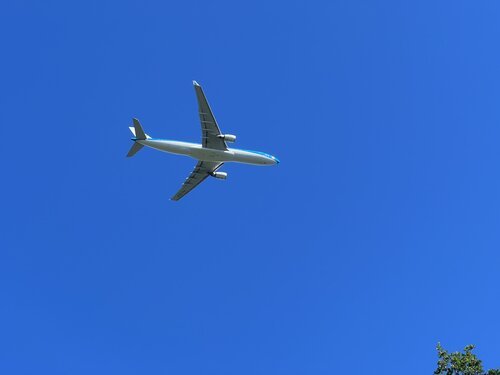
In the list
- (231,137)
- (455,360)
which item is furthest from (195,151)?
(455,360)

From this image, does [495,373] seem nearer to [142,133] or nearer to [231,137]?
[231,137]

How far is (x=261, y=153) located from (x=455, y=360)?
3893cm

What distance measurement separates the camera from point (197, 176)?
8006 cm

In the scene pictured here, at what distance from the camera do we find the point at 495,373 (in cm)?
4659

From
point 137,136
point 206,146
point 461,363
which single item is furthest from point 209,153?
point 461,363

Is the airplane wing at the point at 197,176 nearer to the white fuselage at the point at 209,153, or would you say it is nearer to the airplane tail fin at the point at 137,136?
the white fuselage at the point at 209,153

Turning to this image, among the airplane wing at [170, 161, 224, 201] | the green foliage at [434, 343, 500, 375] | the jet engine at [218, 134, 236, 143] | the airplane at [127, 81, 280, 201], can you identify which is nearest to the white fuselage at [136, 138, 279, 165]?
the airplane at [127, 81, 280, 201]

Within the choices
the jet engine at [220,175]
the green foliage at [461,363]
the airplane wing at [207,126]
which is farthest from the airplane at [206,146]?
the green foliage at [461,363]

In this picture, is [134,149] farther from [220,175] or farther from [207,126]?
[220,175]

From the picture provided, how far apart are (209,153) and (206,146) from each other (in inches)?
41.7

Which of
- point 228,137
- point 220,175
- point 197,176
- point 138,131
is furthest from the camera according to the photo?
point 197,176

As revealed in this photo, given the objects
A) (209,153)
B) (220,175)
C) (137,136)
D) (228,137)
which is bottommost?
(137,136)

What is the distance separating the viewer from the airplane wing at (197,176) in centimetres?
7919

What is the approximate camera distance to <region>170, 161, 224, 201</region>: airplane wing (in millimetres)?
79188
